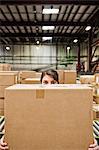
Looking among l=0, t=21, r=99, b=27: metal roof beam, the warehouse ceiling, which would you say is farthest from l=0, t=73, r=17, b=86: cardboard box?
l=0, t=21, r=99, b=27: metal roof beam

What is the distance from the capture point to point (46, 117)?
142 centimetres

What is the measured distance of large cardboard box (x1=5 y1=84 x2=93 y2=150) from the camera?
1419 mm

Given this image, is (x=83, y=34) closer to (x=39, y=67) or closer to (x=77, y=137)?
(x=39, y=67)

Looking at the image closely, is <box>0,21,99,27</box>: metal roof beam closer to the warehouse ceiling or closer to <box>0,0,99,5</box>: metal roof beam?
the warehouse ceiling

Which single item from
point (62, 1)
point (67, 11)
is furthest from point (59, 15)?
point (62, 1)

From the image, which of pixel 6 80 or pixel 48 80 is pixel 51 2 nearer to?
pixel 48 80

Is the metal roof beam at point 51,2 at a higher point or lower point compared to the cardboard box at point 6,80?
higher

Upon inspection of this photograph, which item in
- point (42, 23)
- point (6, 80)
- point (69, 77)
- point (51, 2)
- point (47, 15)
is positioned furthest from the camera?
point (42, 23)

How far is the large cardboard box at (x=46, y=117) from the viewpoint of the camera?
1.42 metres

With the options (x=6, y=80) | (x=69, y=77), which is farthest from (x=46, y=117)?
(x=69, y=77)

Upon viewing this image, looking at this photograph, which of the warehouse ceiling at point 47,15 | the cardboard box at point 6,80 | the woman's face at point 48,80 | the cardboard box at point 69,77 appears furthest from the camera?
the warehouse ceiling at point 47,15

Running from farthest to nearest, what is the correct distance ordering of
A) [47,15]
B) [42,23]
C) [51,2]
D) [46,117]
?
[42,23], [47,15], [51,2], [46,117]

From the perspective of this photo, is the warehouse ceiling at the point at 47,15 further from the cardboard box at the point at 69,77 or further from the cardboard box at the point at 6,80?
the cardboard box at the point at 6,80

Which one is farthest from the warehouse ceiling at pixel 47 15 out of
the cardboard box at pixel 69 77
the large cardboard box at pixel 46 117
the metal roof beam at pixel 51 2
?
the large cardboard box at pixel 46 117
